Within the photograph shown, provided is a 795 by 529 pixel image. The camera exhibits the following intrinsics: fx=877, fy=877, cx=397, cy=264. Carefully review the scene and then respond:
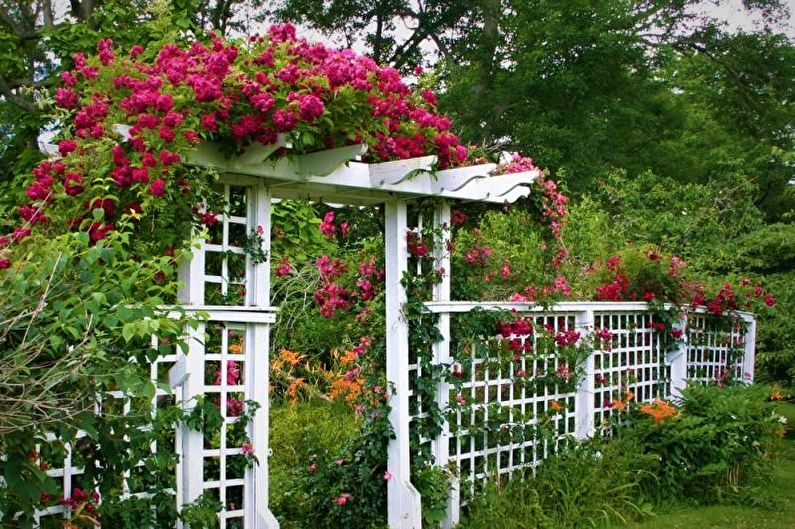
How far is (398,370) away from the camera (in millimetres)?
5020

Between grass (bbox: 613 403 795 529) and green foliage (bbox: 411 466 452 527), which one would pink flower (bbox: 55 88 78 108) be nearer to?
green foliage (bbox: 411 466 452 527)

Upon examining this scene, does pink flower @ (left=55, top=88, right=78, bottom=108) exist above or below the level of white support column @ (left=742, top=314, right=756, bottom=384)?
above

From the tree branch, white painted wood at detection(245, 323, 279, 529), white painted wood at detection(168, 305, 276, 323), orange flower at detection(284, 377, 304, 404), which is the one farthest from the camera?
the tree branch

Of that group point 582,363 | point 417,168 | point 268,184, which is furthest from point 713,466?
point 268,184

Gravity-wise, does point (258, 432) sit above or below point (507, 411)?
above

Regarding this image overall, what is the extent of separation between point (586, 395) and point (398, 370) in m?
1.86

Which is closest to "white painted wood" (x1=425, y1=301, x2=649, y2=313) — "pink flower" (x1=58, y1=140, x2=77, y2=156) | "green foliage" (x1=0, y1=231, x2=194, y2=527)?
"pink flower" (x1=58, y1=140, x2=77, y2=156)

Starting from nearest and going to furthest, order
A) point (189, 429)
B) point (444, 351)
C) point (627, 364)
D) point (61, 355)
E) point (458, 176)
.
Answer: point (61, 355) → point (189, 429) → point (458, 176) → point (444, 351) → point (627, 364)

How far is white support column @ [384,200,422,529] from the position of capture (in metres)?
4.95

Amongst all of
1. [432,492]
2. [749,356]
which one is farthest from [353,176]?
[749,356]

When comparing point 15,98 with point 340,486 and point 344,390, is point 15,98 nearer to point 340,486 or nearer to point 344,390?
point 344,390

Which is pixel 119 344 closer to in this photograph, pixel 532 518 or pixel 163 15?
pixel 163 15

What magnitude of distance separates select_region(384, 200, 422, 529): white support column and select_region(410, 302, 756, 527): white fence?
13 cm

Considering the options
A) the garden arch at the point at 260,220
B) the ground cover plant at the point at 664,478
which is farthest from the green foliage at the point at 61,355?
the ground cover plant at the point at 664,478
